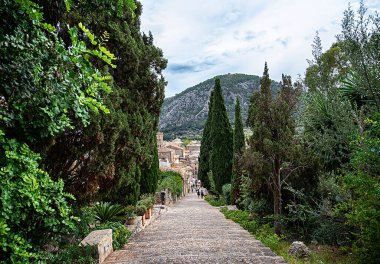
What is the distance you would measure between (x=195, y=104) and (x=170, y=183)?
9232 centimetres

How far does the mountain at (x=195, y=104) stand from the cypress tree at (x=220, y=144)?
81.5 m

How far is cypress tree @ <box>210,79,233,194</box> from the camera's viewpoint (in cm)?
2319

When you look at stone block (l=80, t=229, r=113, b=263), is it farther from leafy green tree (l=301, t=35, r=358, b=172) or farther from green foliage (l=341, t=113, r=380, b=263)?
leafy green tree (l=301, t=35, r=358, b=172)

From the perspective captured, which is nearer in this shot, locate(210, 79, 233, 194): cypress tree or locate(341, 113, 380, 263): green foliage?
locate(341, 113, 380, 263): green foliage

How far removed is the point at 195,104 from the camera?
4732 inches

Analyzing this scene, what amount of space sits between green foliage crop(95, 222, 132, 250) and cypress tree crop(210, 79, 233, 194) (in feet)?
51.2

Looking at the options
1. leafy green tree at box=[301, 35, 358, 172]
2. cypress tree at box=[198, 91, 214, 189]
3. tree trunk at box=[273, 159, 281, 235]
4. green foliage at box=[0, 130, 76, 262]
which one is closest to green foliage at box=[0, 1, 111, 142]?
green foliage at box=[0, 130, 76, 262]

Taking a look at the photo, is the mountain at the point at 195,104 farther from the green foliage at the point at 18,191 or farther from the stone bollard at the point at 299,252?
the green foliage at the point at 18,191

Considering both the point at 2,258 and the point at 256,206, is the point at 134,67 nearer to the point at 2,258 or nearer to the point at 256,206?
the point at 2,258

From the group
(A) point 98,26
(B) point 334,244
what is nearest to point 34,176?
(A) point 98,26

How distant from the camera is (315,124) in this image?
6895mm

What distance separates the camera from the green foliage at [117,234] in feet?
23.2

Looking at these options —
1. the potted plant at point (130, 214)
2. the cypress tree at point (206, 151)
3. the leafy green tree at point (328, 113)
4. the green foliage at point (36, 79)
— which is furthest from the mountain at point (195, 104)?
the green foliage at point (36, 79)

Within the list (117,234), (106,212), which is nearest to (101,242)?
(117,234)
